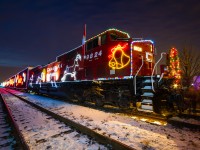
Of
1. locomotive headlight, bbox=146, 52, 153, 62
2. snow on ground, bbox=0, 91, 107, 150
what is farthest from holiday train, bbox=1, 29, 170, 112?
snow on ground, bbox=0, 91, 107, 150

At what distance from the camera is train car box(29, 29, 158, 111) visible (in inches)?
266

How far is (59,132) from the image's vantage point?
4.56 m

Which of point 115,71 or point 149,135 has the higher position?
point 115,71

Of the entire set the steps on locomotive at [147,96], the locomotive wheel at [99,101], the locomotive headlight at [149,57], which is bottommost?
the locomotive wheel at [99,101]

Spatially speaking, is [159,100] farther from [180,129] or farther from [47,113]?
[47,113]

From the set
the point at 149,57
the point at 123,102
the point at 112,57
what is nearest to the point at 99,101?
the point at 123,102

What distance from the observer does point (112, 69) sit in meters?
A: 7.57

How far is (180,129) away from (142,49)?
405 centimetres

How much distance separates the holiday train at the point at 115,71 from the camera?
6.56 meters

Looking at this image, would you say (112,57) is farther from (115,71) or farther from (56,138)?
(56,138)

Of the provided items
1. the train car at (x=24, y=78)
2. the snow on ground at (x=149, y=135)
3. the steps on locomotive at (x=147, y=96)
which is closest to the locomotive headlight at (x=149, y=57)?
the steps on locomotive at (x=147, y=96)

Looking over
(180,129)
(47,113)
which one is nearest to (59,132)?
(47,113)

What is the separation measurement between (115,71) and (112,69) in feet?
0.74

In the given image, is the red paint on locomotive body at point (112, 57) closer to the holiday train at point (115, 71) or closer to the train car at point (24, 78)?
the holiday train at point (115, 71)
